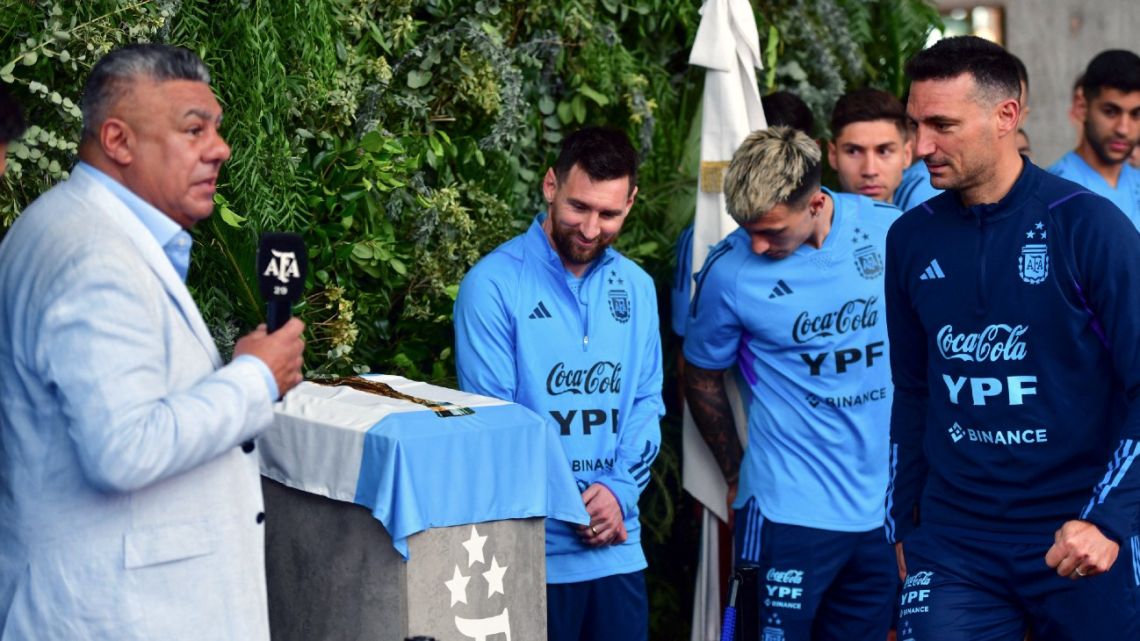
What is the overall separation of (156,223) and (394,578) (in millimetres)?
1205

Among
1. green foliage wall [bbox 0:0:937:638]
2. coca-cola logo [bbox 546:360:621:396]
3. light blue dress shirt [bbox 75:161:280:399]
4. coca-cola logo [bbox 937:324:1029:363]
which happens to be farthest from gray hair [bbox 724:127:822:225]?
light blue dress shirt [bbox 75:161:280:399]

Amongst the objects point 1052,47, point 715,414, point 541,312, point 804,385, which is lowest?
point 715,414

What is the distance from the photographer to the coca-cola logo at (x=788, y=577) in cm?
554

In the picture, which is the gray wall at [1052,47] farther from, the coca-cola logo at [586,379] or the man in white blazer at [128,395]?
the man in white blazer at [128,395]

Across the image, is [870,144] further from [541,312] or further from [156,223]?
[156,223]

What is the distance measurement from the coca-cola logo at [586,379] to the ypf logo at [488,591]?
3.16 feet

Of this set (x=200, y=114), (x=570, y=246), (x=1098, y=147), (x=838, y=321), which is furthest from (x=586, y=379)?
(x=1098, y=147)

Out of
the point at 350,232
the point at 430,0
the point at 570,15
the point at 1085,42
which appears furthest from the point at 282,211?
the point at 1085,42

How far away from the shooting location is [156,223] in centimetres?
323

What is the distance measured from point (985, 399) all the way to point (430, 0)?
2.88 metres

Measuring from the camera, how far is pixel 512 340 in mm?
5016

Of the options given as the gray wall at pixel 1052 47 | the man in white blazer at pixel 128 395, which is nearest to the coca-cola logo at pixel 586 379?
the man in white blazer at pixel 128 395

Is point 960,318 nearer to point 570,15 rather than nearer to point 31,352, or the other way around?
Result: point 31,352

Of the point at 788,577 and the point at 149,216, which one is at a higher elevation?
the point at 149,216
